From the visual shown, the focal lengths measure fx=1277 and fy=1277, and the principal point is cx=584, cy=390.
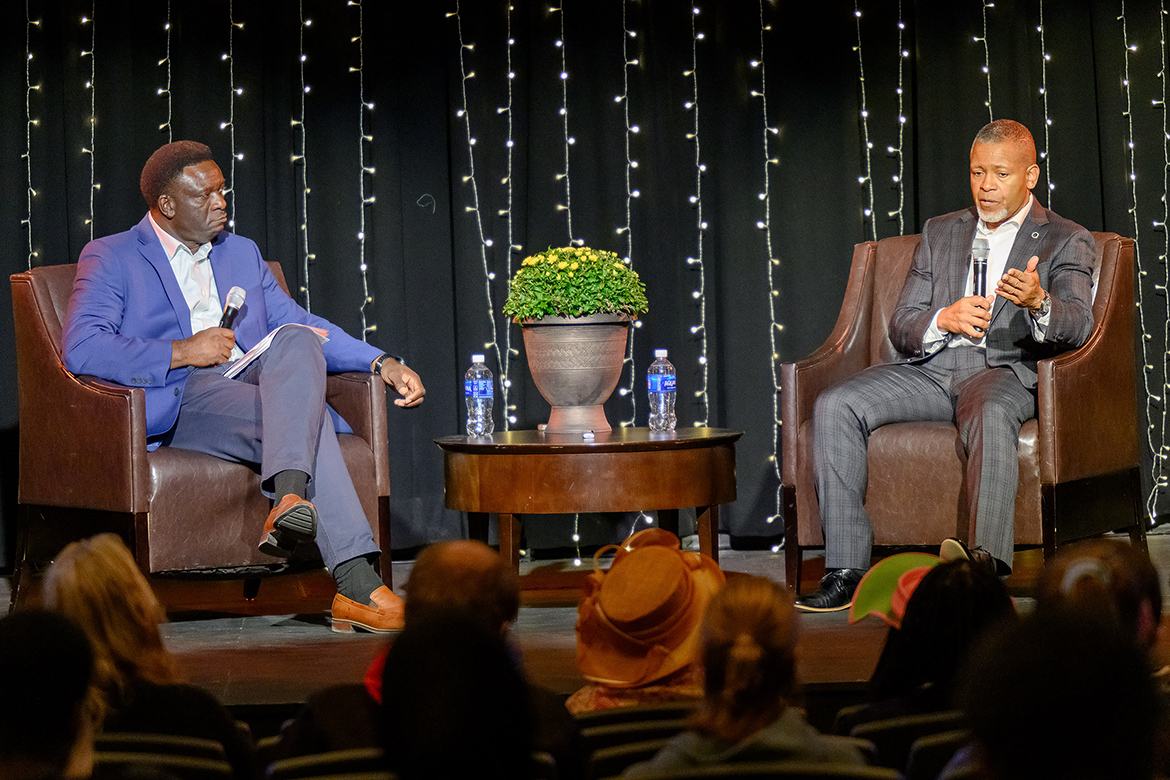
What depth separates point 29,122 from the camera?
4.36m

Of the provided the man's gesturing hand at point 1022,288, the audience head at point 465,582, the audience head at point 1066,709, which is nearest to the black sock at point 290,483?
the audience head at point 465,582

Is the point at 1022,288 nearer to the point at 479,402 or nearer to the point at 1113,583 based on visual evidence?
the point at 479,402

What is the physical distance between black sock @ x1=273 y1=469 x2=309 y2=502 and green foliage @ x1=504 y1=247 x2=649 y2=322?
746mm

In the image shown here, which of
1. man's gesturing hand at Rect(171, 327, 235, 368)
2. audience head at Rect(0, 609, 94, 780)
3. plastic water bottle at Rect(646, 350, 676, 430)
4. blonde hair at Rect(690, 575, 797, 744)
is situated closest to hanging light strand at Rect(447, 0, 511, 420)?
plastic water bottle at Rect(646, 350, 676, 430)

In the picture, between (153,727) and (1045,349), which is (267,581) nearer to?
(1045,349)

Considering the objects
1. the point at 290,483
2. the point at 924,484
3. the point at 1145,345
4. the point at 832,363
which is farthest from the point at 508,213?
the point at 1145,345

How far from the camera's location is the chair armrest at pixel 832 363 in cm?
346

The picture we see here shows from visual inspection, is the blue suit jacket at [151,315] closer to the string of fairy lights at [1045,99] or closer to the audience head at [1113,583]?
the audience head at [1113,583]

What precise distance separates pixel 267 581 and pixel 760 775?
3.59 metres

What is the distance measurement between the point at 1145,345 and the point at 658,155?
74.7 inches

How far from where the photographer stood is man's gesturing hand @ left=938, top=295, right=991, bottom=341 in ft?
10.8

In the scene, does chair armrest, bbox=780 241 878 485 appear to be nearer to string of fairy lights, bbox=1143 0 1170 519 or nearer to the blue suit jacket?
the blue suit jacket

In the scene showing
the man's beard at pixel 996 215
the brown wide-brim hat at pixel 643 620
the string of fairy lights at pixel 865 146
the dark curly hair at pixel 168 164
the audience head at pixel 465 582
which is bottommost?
the brown wide-brim hat at pixel 643 620

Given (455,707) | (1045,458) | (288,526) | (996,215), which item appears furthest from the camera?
(996,215)
